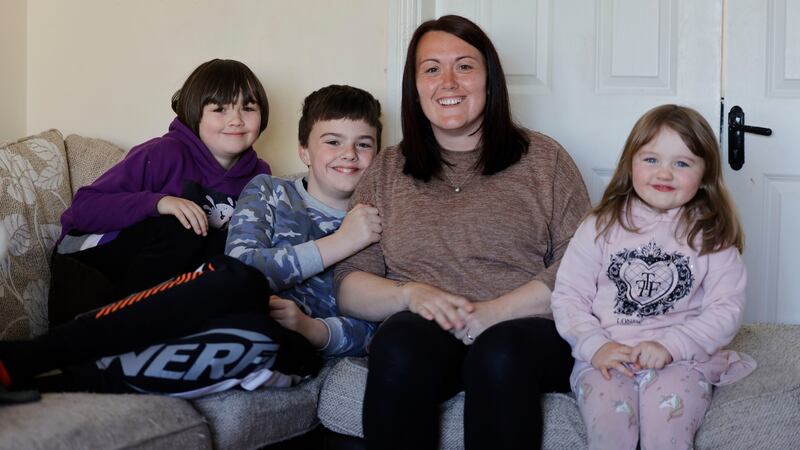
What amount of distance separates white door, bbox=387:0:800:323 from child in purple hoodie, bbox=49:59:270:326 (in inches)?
23.3

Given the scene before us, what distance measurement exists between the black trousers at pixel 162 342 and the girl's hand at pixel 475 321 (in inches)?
14.2

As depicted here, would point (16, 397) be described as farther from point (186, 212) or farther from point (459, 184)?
point (459, 184)

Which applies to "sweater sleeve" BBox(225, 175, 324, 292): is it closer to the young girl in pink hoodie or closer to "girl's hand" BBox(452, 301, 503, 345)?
"girl's hand" BBox(452, 301, 503, 345)

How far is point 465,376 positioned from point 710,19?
1.69 metres

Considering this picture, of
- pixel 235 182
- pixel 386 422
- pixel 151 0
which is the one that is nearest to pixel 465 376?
pixel 386 422

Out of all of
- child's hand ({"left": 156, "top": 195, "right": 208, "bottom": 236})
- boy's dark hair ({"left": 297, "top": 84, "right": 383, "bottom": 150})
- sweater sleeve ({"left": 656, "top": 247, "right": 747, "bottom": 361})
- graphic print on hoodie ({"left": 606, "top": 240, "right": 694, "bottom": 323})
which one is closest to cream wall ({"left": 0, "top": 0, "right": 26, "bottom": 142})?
child's hand ({"left": 156, "top": 195, "right": 208, "bottom": 236})

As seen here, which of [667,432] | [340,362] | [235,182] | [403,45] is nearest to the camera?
[667,432]

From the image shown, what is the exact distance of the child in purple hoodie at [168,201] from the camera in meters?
2.01

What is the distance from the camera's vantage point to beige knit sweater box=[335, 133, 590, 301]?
189 cm

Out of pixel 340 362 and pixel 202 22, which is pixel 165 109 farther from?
pixel 340 362

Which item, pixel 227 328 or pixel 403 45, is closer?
pixel 227 328

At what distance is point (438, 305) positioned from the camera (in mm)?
1770

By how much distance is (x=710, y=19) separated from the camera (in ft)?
9.04

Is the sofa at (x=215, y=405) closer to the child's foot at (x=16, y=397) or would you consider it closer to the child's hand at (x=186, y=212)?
the child's foot at (x=16, y=397)
